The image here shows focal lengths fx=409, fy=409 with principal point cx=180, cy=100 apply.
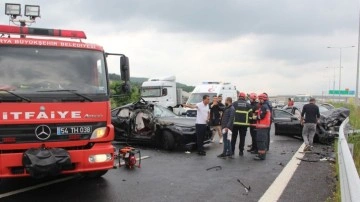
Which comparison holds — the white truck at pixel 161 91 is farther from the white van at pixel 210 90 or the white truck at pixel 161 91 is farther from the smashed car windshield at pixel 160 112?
the smashed car windshield at pixel 160 112

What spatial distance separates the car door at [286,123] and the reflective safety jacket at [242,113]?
5.17 meters

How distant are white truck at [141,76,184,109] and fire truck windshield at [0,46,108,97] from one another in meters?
21.4

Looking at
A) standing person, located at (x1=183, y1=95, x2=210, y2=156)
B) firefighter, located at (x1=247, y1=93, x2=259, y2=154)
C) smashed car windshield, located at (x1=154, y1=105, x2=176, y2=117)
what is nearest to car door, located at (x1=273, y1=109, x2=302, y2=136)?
firefighter, located at (x1=247, y1=93, x2=259, y2=154)

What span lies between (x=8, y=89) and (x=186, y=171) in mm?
4097

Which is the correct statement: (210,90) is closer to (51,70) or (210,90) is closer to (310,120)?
(310,120)

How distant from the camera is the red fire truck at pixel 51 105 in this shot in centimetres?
582

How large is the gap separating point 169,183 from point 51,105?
8.55 feet

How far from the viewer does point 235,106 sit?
10828 millimetres

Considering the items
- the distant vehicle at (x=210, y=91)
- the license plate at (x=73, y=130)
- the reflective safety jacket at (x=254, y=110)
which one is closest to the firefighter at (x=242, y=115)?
the reflective safety jacket at (x=254, y=110)

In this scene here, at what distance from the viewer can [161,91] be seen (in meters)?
28.3

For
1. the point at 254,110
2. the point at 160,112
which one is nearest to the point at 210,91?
the point at 160,112

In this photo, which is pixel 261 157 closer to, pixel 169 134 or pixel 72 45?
pixel 169 134

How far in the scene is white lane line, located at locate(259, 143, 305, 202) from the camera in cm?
638

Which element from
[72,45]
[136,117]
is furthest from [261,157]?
[72,45]
